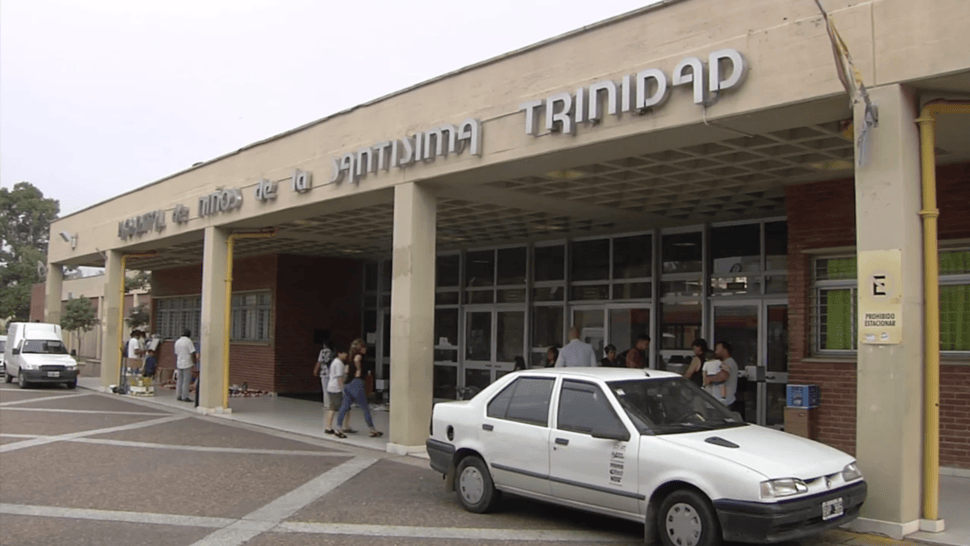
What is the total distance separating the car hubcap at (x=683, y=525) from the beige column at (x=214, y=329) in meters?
13.2

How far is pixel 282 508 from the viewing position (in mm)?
8430

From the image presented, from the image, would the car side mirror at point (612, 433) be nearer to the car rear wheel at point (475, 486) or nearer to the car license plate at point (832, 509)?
the car rear wheel at point (475, 486)

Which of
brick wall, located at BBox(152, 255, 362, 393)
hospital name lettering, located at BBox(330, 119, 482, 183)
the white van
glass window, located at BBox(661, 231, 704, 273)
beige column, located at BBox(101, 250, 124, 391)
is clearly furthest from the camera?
the white van

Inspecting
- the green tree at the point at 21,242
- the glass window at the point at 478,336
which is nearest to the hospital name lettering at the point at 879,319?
the glass window at the point at 478,336

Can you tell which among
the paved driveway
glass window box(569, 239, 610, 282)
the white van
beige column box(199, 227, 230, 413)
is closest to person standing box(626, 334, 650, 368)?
glass window box(569, 239, 610, 282)

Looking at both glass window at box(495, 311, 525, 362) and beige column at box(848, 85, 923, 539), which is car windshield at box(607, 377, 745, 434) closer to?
beige column at box(848, 85, 923, 539)

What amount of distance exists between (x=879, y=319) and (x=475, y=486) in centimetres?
405

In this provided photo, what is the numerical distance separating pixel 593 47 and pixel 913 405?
5.13m

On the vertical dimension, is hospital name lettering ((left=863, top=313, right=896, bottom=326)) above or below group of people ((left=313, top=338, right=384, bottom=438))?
above

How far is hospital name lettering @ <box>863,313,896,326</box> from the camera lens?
7168 millimetres

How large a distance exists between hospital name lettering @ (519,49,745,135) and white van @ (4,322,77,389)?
782 inches

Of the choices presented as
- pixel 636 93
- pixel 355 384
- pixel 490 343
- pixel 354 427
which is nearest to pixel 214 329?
pixel 354 427

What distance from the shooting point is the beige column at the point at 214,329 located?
1762 cm

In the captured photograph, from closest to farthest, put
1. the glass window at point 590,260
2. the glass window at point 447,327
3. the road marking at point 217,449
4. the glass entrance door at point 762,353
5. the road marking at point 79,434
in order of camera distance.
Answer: the road marking at point 217,449, the road marking at point 79,434, the glass entrance door at point 762,353, the glass window at point 590,260, the glass window at point 447,327
